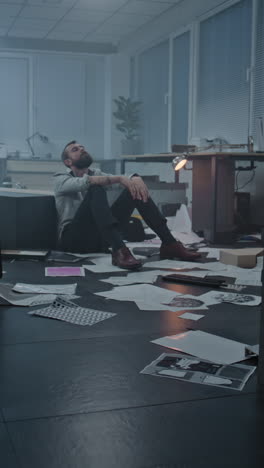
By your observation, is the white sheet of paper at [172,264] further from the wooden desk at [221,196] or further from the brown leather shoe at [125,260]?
the wooden desk at [221,196]

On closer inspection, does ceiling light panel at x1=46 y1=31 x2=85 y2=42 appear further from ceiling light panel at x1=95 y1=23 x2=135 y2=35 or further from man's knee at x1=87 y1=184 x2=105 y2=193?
man's knee at x1=87 y1=184 x2=105 y2=193

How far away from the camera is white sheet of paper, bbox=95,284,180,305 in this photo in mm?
2494

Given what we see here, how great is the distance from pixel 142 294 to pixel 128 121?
6155 mm

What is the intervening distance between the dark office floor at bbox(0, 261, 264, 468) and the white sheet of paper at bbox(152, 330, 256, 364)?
71 mm

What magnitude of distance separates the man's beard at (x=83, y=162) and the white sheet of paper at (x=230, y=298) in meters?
1.58

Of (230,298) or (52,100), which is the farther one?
(52,100)

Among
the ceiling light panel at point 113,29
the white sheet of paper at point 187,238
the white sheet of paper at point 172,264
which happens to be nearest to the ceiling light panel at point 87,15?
the ceiling light panel at point 113,29

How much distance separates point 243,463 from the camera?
108 cm

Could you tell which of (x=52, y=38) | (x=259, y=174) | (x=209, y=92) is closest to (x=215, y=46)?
(x=209, y=92)

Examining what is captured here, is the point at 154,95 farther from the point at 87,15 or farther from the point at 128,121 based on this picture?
the point at 87,15

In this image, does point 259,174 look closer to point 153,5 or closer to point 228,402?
point 153,5

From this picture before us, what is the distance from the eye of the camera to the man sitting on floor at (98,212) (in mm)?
3391

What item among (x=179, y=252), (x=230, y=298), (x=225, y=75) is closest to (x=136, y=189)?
(x=179, y=252)

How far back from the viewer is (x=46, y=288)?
8.64ft
